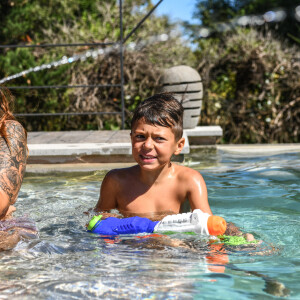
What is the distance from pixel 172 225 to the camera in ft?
9.29

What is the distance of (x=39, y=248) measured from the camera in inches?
107

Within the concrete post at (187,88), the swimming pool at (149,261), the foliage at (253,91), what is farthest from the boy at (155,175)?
the foliage at (253,91)

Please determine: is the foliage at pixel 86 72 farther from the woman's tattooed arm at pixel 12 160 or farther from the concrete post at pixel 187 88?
the woman's tattooed arm at pixel 12 160

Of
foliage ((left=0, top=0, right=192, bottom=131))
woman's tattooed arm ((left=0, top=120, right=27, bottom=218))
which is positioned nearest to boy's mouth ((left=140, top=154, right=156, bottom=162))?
woman's tattooed arm ((left=0, top=120, right=27, bottom=218))

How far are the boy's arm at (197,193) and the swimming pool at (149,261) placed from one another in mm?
356

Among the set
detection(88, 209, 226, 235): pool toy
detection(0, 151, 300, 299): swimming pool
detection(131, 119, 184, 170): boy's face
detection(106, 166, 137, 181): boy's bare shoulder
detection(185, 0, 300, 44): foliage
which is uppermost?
detection(185, 0, 300, 44): foliage

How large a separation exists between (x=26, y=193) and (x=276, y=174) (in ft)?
7.59

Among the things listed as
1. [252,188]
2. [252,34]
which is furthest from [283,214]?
[252,34]

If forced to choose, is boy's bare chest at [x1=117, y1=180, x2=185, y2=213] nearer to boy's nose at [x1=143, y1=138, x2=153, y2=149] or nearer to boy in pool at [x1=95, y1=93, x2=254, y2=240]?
boy in pool at [x1=95, y1=93, x2=254, y2=240]

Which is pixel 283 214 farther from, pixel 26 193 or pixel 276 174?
pixel 26 193

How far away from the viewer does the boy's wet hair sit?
3.18 m

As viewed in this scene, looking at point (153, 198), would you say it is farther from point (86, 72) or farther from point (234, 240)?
point (86, 72)

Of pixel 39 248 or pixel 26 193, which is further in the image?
pixel 26 193

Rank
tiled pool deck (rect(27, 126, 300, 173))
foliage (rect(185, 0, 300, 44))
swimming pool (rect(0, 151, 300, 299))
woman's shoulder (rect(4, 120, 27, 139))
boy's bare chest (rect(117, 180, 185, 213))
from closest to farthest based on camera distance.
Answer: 1. swimming pool (rect(0, 151, 300, 299))
2. woman's shoulder (rect(4, 120, 27, 139))
3. boy's bare chest (rect(117, 180, 185, 213))
4. tiled pool deck (rect(27, 126, 300, 173))
5. foliage (rect(185, 0, 300, 44))
